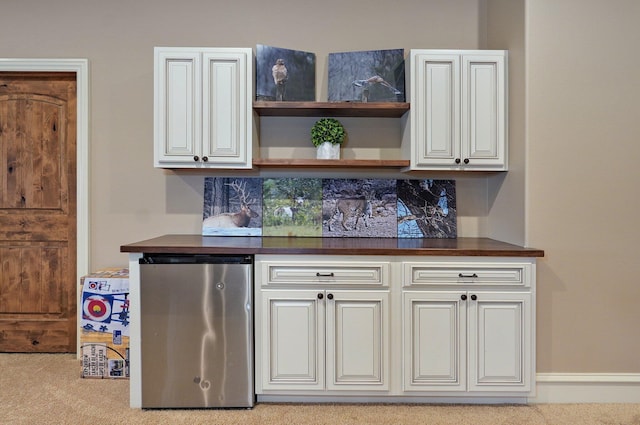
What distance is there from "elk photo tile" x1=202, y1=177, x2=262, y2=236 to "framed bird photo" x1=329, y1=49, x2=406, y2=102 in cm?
84

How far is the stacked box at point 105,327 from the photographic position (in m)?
2.66

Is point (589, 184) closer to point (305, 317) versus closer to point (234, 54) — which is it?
point (305, 317)

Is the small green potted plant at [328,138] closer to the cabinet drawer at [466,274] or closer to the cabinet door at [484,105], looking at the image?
the cabinet door at [484,105]

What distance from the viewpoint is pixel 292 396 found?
7.63ft

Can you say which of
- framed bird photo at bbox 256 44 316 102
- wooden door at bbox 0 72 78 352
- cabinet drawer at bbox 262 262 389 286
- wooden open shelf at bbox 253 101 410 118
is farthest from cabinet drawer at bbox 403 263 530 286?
wooden door at bbox 0 72 78 352

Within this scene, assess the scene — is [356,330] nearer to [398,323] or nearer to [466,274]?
[398,323]

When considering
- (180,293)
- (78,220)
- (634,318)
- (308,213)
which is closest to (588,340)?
(634,318)

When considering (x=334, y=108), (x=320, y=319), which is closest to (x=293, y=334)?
(x=320, y=319)

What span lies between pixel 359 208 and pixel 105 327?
71.7 inches

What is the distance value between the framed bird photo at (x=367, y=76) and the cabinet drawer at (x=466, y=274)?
1.13 meters

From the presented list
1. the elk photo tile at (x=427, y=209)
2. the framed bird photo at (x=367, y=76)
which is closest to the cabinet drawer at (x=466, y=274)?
the elk photo tile at (x=427, y=209)

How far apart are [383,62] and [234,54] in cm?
96

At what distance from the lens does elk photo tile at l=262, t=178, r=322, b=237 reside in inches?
113

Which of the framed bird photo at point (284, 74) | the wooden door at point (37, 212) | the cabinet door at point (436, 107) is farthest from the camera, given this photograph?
the wooden door at point (37, 212)
